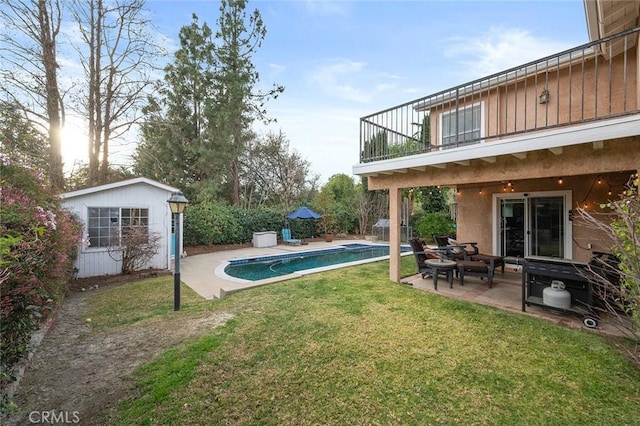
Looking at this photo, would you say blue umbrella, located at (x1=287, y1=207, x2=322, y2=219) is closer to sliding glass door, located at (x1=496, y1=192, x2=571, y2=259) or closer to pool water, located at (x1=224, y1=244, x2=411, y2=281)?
pool water, located at (x1=224, y1=244, x2=411, y2=281)

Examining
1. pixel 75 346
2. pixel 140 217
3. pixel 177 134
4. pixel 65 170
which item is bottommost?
pixel 75 346

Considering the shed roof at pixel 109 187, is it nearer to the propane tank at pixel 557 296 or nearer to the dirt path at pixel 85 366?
the dirt path at pixel 85 366

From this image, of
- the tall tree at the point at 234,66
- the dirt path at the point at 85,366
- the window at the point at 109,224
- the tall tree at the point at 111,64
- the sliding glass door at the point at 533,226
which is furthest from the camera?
the tall tree at the point at 234,66

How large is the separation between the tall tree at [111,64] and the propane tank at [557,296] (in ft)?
53.5

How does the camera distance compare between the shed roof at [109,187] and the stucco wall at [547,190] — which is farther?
the shed roof at [109,187]

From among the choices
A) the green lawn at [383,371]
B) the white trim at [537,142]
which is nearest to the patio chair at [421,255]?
the green lawn at [383,371]

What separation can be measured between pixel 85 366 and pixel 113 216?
6888mm

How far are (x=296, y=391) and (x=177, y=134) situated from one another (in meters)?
20.6

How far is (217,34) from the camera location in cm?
1961

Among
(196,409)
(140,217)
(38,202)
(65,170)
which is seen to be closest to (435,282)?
(196,409)

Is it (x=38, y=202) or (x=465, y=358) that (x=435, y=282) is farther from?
(x=38, y=202)

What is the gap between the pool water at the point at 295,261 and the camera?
420 inches

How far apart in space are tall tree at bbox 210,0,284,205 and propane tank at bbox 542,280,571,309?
740 inches

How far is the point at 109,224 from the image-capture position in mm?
9219
